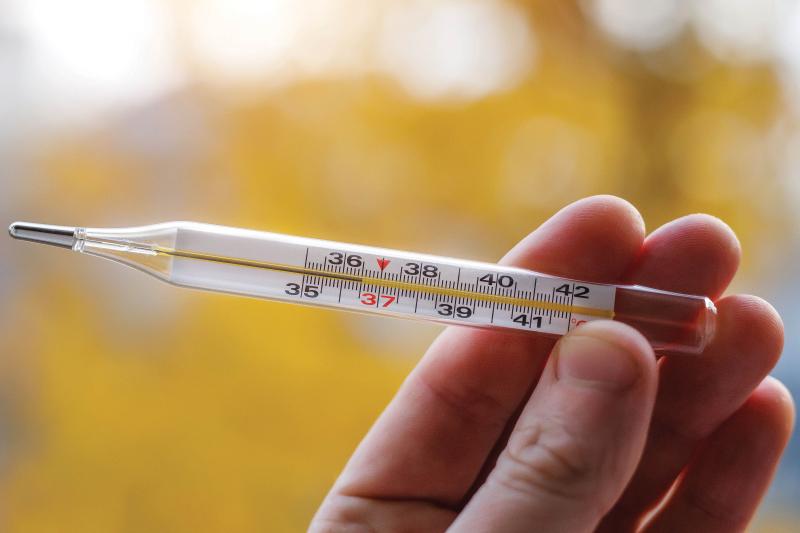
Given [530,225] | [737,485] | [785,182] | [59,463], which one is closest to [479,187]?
[530,225]

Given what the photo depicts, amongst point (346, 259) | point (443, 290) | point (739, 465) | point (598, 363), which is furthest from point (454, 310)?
point (739, 465)

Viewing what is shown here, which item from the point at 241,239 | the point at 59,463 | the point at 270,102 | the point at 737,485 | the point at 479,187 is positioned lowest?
the point at 59,463

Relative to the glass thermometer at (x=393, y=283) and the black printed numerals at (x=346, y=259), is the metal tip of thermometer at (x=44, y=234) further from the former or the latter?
the black printed numerals at (x=346, y=259)

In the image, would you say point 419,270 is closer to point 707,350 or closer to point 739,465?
point 707,350

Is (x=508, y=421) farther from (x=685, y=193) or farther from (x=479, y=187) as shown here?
(x=685, y=193)

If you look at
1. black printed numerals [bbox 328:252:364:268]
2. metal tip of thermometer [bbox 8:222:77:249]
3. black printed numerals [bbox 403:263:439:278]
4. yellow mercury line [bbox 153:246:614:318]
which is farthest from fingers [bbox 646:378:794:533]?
metal tip of thermometer [bbox 8:222:77:249]

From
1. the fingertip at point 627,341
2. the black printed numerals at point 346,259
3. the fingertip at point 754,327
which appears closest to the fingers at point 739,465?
the fingertip at point 754,327

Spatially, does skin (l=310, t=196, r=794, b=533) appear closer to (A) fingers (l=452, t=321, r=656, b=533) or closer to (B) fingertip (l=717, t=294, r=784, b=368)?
(B) fingertip (l=717, t=294, r=784, b=368)

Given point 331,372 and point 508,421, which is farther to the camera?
point 331,372
